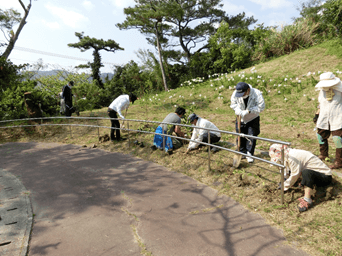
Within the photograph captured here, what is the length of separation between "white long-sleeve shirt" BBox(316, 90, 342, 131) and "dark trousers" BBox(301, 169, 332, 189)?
109cm

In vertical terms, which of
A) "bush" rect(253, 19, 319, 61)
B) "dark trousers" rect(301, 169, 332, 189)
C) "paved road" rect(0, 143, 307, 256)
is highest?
"bush" rect(253, 19, 319, 61)

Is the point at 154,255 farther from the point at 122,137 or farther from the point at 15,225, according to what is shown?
the point at 122,137

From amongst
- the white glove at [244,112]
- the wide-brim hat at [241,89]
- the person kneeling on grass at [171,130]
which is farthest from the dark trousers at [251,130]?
the person kneeling on grass at [171,130]

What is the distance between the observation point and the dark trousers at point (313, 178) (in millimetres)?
3137

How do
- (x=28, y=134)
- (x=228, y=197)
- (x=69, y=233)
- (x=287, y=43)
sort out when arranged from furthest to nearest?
1. (x=287, y=43)
2. (x=28, y=134)
3. (x=228, y=197)
4. (x=69, y=233)

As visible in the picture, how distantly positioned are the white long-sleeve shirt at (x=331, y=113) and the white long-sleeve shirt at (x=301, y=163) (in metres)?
0.99

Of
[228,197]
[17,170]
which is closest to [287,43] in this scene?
[228,197]

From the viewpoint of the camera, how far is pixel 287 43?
491 inches

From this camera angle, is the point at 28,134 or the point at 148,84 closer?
the point at 28,134

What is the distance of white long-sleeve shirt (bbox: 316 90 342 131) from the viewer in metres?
3.77

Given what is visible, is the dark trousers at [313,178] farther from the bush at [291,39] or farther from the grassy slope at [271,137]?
the bush at [291,39]

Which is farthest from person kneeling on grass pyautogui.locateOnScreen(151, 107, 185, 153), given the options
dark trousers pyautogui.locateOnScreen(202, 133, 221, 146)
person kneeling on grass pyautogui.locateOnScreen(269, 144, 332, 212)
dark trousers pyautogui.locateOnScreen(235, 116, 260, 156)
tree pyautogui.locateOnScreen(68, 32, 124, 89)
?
tree pyautogui.locateOnScreen(68, 32, 124, 89)

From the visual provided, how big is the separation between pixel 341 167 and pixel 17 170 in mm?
7041

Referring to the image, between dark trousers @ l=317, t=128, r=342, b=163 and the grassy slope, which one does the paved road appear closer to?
the grassy slope
